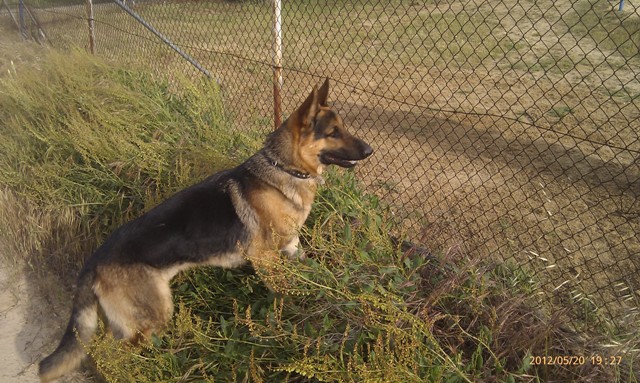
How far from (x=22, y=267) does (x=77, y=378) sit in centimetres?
153

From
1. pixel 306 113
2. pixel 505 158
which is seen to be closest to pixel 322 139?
pixel 306 113

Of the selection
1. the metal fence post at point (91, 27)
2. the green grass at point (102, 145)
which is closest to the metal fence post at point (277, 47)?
the green grass at point (102, 145)

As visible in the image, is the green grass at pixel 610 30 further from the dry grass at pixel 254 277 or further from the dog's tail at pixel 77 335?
the dog's tail at pixel 77 335

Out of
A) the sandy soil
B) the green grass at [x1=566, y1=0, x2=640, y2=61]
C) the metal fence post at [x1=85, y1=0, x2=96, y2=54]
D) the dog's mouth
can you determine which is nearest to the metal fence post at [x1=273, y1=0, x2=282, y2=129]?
the dog's mouth

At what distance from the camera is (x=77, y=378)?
2.64 metres

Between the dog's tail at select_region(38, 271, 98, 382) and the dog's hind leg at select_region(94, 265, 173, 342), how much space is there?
66 millimetres

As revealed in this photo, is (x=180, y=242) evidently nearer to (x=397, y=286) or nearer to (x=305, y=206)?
(x=305, y=206)

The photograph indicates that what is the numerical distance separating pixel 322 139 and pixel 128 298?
1.49 metres

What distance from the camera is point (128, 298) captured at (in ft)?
8.00

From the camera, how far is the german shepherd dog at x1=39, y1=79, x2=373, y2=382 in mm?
2441

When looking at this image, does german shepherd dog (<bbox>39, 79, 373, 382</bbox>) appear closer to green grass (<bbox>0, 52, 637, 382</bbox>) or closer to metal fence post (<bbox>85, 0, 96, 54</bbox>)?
green grass (<bbox>0, 52, 637, 382</bbox>)

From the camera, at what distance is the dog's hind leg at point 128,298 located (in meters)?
2.44

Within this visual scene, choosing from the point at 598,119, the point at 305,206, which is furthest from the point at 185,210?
the point at 598,119

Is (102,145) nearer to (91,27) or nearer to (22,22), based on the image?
(91,27)
